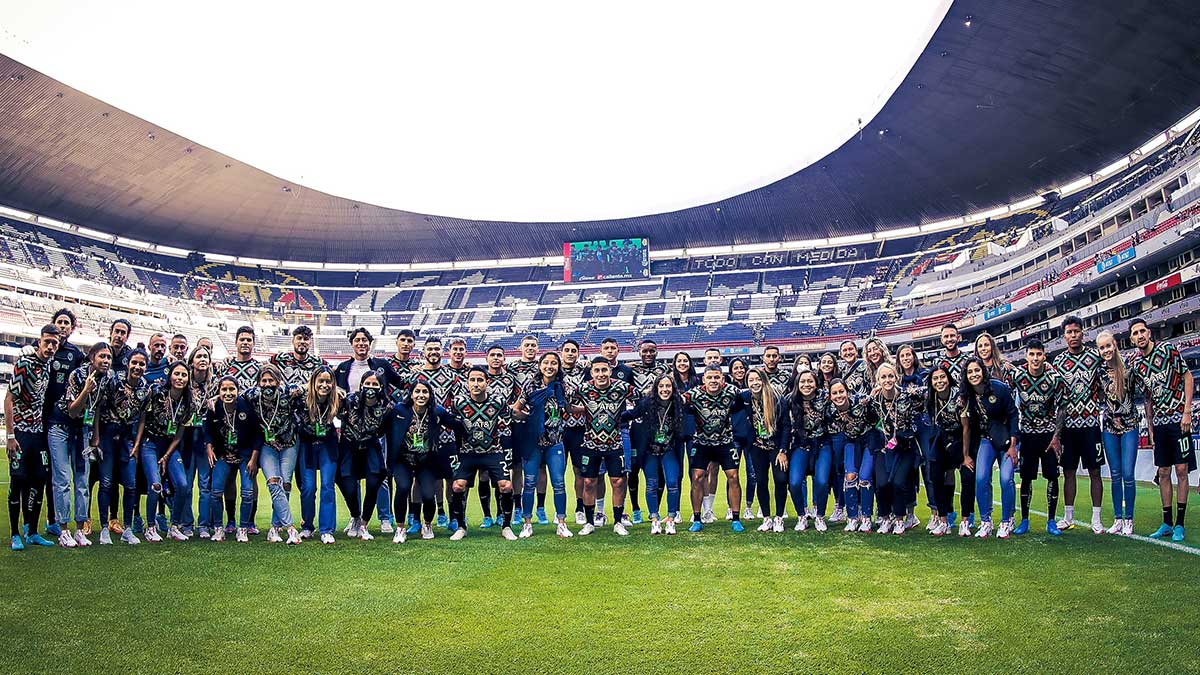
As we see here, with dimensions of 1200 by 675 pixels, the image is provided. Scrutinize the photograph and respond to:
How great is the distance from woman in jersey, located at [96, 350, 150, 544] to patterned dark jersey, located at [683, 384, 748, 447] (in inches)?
187

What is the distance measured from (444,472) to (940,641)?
4366mm

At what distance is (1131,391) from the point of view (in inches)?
263

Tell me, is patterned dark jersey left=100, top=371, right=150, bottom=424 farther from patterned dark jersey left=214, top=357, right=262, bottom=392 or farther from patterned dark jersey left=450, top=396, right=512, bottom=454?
patterned dark jersey left=450, top=396, right=512, bottom=454

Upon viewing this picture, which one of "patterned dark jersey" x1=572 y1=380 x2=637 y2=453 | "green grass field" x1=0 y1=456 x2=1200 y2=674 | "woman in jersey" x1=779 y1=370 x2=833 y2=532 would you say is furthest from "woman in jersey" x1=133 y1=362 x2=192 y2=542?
"woman in jersey" x1=779 y1=370 x2=833 y2=532

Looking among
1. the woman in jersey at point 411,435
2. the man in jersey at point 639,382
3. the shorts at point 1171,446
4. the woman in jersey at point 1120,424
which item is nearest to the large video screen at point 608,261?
the man in jersey at point 639,382

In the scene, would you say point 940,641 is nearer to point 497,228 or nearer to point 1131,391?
point 1131,391

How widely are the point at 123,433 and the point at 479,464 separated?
9.81ft

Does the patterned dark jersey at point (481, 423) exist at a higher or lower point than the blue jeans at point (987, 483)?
higher

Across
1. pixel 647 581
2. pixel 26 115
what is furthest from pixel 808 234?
pixel 647 581

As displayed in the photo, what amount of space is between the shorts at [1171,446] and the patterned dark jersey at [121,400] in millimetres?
8431

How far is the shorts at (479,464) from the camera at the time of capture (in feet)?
22.5

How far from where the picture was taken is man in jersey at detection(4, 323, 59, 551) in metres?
6.12

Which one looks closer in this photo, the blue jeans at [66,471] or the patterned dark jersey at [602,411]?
the blue jeans at [66,471]

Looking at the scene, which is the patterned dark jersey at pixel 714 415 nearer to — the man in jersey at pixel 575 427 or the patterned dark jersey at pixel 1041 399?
the man in jersey at pixel 575 427
